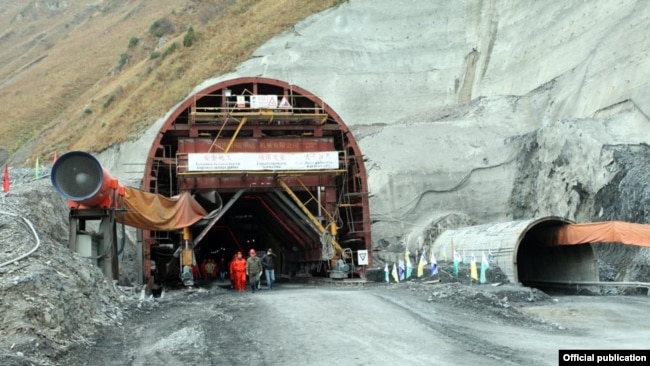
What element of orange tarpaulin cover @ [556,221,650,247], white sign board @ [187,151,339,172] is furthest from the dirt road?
white sign board @ [187,151,339,172]

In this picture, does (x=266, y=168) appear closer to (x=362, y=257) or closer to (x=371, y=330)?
(x=362, y=257)

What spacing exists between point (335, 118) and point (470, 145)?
1182 cm

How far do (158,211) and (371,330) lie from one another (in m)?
12.2

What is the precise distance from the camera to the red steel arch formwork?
80.8 ft

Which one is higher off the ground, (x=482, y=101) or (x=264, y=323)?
(x=482, y=101)

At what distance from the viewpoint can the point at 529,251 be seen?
24.4 meters

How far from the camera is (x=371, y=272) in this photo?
2442cm

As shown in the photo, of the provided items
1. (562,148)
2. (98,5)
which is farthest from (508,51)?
(98,5)

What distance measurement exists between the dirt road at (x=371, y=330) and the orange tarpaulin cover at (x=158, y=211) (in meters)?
3.97

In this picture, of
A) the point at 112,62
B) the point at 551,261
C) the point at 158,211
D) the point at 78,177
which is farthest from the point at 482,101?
the point at 112,62

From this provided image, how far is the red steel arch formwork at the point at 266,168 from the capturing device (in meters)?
24.6

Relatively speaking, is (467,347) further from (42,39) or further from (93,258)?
(42,39)

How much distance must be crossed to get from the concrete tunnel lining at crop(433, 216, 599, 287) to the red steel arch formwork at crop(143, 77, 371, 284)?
13.8ft

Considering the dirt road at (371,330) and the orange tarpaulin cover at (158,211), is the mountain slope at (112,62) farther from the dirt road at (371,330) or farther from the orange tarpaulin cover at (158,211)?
the dirt road at (371,330)
